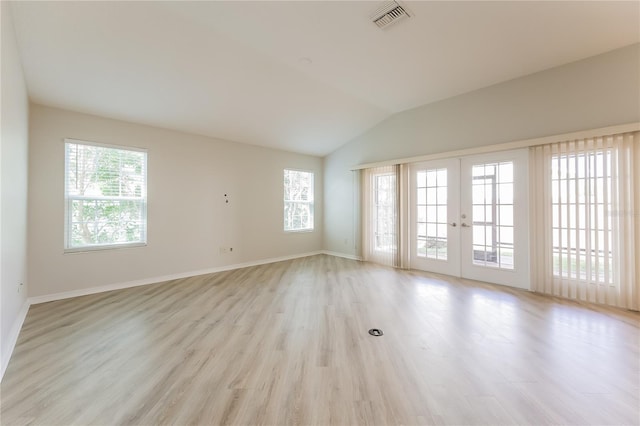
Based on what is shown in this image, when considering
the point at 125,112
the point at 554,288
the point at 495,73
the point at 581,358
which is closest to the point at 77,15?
the point at 125,112

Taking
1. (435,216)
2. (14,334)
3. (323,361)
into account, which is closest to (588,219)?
(435,216)

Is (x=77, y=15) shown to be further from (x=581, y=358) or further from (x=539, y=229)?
(x=539, y=229)

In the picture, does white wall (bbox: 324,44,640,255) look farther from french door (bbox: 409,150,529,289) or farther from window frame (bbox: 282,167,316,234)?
window frame (bbox: 282,167,316,234)

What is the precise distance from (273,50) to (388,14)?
4.38 feet

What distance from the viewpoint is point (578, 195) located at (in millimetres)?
3191

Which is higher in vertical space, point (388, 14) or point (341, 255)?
point (388, 14)

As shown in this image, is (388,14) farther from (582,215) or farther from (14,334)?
(14,334)

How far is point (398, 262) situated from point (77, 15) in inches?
211

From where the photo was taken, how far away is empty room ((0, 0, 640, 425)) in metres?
1.68

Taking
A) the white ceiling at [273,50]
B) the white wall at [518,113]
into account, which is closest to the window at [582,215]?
the white wall at [518,113]

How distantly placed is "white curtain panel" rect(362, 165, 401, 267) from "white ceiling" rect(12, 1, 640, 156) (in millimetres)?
1718

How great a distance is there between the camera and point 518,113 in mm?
3645

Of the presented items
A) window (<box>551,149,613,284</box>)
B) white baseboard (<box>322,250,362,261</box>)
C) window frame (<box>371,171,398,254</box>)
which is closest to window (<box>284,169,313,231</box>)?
white baseboard (<box>322,250,362,261</box>)

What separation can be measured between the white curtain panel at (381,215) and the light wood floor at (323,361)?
6.26 feet
